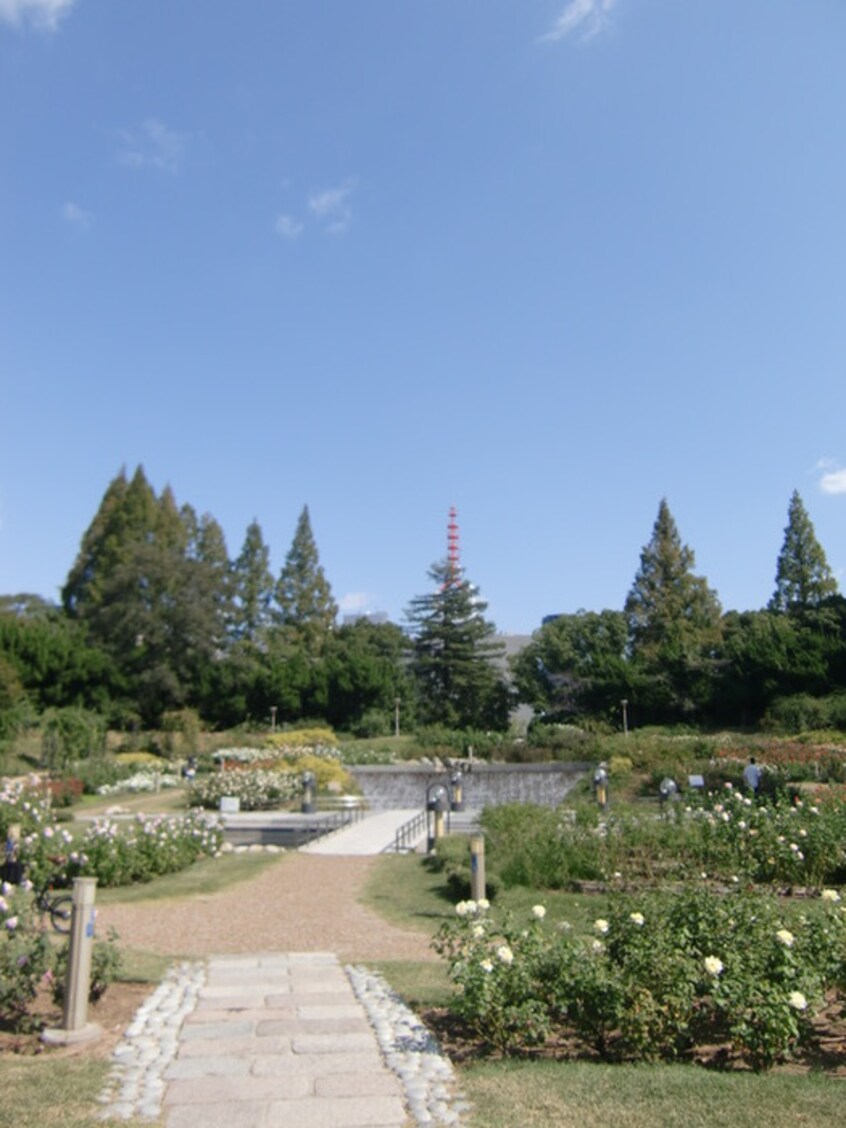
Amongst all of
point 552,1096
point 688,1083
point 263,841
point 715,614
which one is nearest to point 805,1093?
point 688,1083

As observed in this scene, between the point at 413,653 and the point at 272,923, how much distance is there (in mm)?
40104

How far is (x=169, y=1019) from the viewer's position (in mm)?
4887

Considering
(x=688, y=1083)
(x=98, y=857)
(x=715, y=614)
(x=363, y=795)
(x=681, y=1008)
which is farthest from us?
(x=715, y=614)

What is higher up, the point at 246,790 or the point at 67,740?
the point at 67,740

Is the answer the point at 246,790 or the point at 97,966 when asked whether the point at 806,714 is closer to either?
the point at 246,790

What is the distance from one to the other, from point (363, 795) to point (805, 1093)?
22.1m

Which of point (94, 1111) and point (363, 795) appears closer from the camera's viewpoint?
point (94, 1111)

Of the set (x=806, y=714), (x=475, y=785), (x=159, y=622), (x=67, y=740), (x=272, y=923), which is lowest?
(x=272, y=923)

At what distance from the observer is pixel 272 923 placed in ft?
28.3

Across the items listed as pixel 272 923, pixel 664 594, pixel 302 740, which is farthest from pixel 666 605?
pixel 272 923

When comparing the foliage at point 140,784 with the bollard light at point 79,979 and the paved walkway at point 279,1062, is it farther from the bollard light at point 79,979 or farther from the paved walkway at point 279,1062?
the bollard light at point 79,979

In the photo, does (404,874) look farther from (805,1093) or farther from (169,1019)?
(805,1093)

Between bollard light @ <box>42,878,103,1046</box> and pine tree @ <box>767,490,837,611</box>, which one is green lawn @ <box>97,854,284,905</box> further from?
pine tree @ <box>767,490,837,611</box>

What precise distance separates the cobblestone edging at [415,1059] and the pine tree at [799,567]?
42.5m
